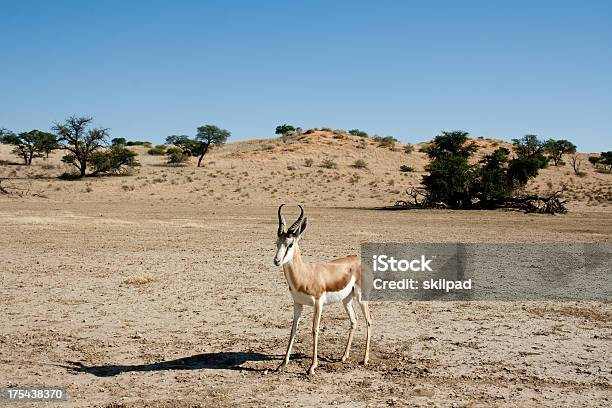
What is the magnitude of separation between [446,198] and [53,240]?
82.9 ft

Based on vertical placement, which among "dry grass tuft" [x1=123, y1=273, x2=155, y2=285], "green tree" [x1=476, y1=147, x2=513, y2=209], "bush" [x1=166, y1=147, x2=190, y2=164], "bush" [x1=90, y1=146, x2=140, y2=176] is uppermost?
"bush" [x1=166, y1=147, x2=190, y2=164]


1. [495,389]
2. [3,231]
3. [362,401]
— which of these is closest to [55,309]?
[362,401]

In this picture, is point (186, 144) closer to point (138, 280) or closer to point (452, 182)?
point (452, 182)

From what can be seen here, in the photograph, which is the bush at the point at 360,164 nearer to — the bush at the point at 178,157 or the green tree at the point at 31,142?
the bush at the point at 178,157

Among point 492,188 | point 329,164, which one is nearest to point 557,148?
point 329,164

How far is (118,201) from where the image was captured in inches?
1631

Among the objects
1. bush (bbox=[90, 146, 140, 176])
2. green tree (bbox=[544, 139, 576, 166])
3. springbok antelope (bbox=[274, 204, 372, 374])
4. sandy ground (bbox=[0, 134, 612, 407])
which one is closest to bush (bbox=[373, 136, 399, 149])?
green tree (bbox=[544, 139, 576, 166])

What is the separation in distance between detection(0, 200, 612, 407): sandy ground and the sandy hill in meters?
24.7

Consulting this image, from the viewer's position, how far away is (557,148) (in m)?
79.0

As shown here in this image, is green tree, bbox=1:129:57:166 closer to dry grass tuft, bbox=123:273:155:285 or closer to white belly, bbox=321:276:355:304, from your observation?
dry grass tuft, bbox=123:273:155:285

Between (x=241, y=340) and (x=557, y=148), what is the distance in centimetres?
7693

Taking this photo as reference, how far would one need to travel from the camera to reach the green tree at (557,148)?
74.3 metres

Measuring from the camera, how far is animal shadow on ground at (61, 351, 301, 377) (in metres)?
A: 8.63

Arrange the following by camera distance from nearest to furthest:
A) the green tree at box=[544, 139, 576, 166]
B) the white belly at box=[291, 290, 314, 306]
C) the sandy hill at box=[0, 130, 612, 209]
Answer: the white belly at box=[291, 290, 314, 306]
the sandy hill at box=[0, 130, 612, 209]
the green tree at box=[544, 139, 576, 166]
